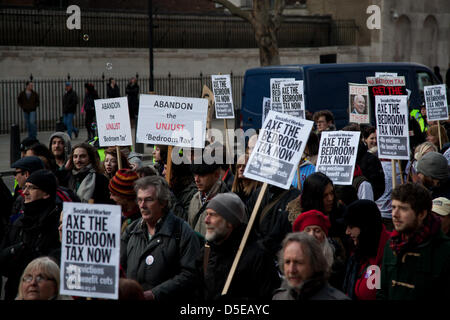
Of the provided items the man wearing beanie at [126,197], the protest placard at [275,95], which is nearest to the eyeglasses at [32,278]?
the man wearing beanie at [126,197]

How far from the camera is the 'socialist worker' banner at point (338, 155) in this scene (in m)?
6.83

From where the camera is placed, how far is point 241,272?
4.49m

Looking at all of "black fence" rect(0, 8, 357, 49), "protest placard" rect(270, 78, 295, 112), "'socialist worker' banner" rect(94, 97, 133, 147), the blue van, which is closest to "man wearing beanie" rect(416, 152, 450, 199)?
"'socialist worker' banner" rect(94, 97, 133, 147)

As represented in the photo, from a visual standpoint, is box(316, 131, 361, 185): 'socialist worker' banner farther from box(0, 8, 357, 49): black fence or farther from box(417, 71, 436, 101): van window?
box(0, 8, 357, 49): black fence

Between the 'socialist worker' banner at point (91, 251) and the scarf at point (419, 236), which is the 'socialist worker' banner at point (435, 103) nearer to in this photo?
the scarf at point (419, 236)

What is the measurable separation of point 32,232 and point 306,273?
2.21 meters

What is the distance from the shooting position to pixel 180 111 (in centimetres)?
747

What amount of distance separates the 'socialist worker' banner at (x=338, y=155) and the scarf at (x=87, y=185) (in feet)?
7.13

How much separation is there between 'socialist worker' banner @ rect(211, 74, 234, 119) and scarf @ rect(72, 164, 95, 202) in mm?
4777

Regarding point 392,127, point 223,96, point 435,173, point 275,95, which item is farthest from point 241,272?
point 223,96

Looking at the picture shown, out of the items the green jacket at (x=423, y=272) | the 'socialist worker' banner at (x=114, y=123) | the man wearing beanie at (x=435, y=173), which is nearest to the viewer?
the green jacket at (x=423, y=272)
